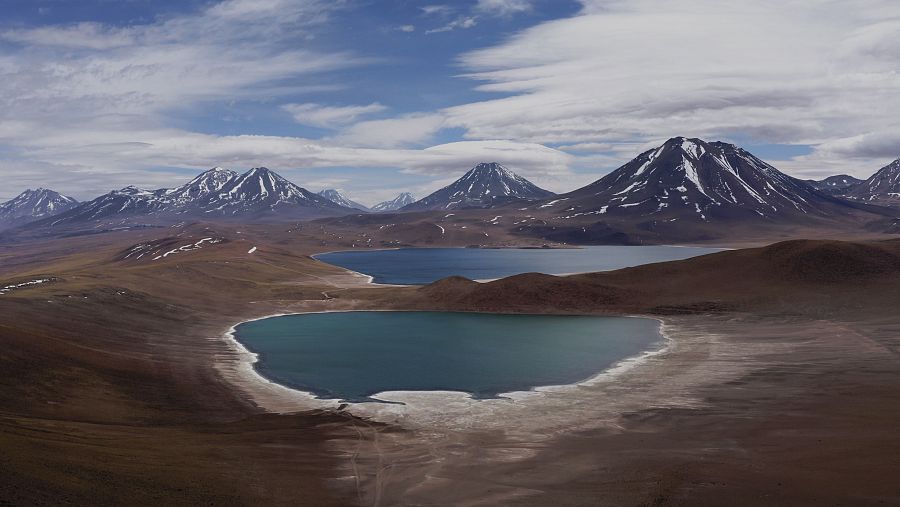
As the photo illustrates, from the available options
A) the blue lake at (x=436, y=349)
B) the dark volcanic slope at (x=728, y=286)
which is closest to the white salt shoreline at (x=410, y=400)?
the blue lake at (x=436, y=349)

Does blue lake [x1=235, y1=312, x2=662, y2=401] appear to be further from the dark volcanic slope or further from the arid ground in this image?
the dark volcanic slope

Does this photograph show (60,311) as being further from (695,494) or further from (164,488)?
(695,494)

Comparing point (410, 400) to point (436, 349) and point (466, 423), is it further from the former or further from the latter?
point (436, 349)

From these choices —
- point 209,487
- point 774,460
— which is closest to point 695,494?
point 774,460

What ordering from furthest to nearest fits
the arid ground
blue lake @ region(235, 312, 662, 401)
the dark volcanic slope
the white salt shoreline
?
1. the dark volcanic slope
2. blue lake @ region(235, 312, 662, 401)
3. the white salt shoreline
4. the arid ground

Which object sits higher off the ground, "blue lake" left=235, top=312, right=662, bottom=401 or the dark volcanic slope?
the dark volcanic slope

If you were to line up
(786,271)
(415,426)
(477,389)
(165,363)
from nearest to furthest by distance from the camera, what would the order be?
(415,426) → (477,389) → (165,363) → (786,271)

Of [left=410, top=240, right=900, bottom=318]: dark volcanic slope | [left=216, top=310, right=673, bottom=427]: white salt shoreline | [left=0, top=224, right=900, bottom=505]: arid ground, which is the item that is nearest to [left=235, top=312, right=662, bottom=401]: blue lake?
[left=216, top=310, right=673, bottom=427]: white salt shoreline
